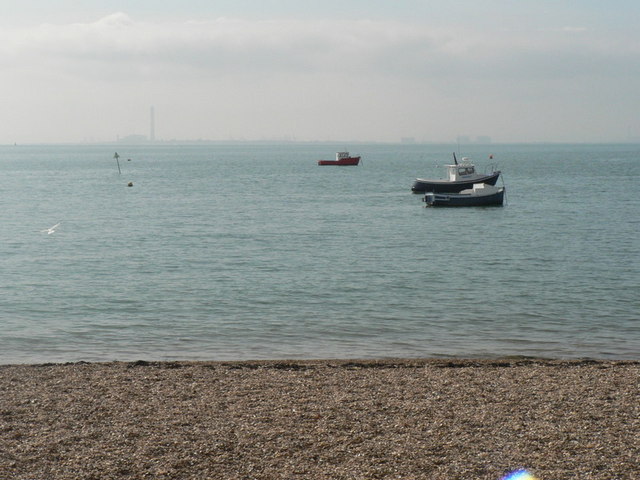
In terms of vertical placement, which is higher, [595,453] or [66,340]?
[595,453]

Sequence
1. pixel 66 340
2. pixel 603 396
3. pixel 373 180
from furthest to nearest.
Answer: pixel 373 180, pixel 66 340, pixel 603 396

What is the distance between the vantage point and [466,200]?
219 feet

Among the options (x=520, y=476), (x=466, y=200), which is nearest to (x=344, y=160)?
(x=466, y=200)

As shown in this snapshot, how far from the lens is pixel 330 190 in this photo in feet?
303

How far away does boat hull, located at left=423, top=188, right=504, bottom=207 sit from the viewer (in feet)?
219

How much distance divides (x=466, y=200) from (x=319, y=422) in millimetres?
56132

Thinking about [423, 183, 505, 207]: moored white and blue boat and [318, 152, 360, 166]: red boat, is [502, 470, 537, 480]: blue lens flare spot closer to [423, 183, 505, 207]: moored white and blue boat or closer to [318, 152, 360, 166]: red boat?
[423, 183, 505, 207]: moored white and blue boat

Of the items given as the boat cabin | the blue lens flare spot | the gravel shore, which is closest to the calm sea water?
the gravel shore

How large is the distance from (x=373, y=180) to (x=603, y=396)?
336ft

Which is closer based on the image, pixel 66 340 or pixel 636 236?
pixel 66 340

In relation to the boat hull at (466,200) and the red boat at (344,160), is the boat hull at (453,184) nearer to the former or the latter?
the boat hull at (466,200)

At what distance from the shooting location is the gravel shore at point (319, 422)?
34.0ft

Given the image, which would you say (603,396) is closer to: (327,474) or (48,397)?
(327,474)

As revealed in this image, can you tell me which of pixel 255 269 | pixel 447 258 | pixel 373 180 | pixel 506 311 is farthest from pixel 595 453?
pixel 373 180
